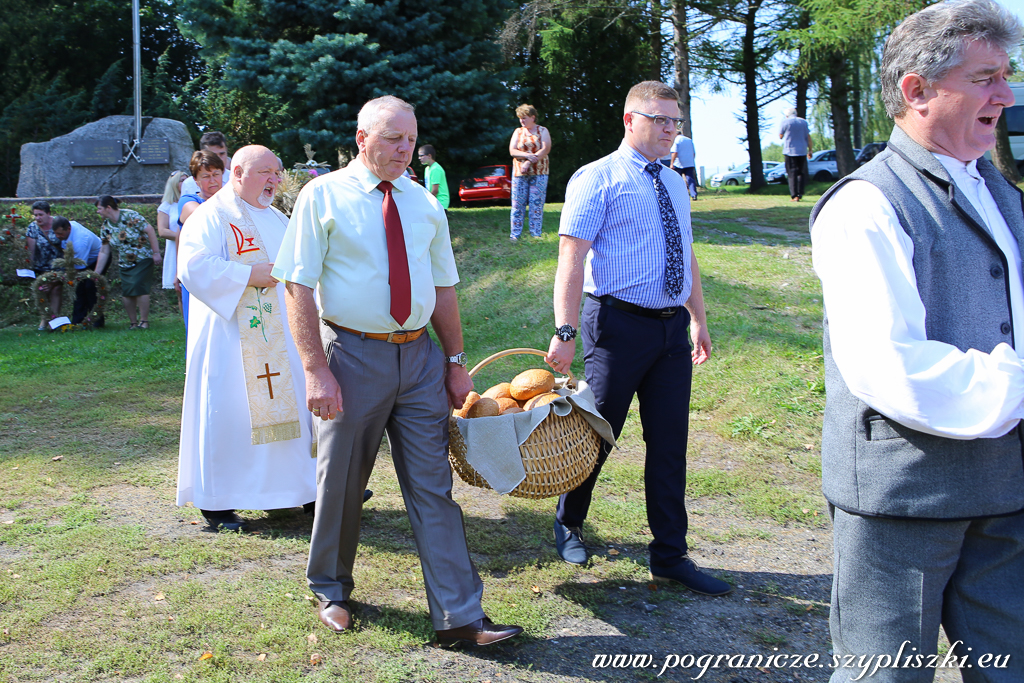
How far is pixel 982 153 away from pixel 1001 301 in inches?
15.5

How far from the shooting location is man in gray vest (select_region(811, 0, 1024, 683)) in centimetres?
192

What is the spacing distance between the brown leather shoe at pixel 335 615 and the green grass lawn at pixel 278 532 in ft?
0.18

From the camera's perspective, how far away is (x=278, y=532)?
15.7 feet

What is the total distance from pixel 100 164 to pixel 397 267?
16.6 m

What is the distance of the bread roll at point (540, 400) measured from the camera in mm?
3779

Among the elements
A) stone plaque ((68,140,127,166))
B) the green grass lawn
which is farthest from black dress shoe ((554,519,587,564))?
stone plaque ((68,140,127,166))

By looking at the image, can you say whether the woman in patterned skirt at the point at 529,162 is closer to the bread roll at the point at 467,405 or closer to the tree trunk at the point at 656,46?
the bread roll at the point at 467,405

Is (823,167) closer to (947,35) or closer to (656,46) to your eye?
(656,46)

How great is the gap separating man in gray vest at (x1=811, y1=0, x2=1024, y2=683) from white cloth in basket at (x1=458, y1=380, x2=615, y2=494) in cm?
157

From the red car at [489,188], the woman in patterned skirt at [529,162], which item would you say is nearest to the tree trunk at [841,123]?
the red car at [489,188]

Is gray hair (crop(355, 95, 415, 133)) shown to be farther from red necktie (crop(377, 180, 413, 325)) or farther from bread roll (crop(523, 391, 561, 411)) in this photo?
bread roll (crop(523, 391, 561, 411))

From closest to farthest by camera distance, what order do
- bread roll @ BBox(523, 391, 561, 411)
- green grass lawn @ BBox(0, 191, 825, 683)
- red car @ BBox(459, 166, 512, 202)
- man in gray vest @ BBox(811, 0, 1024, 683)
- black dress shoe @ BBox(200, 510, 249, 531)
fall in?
1. man in gray vest @ BBox(811, 0, 1024, 683)
2. green grass lawn @ BBox(0, 191, 825, 683)
3. bread roll @ BBox(523, 391, 561, 411)
4. black dress shoe @ BBox(200, 510, 249, 531)
5. red car @ BBox(459, 166, 512, 202)

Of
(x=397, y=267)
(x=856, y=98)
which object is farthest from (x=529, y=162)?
(x=856, y=98)

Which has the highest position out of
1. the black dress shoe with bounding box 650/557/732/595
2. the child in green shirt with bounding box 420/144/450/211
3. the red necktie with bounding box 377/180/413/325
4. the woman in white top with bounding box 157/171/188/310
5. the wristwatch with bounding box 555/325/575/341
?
the child in green shirt with bounding box 420/144/450/211
